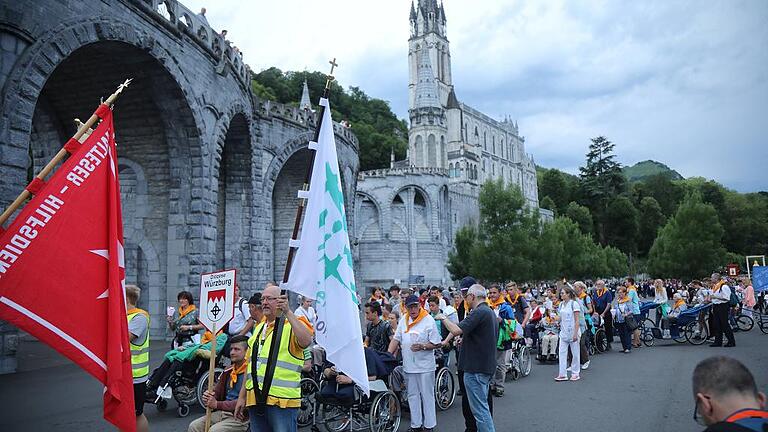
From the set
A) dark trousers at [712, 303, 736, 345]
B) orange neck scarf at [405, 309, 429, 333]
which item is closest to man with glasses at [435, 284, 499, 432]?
orange neck scarf at [405, 309, 429, 333]

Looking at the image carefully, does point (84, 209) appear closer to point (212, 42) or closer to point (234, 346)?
point (234, 346)

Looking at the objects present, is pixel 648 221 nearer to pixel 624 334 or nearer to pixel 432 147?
pixel 432 147

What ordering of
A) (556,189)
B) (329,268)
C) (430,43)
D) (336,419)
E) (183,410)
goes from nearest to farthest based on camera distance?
(329,268) → (336,419) → (183,410) → (430,43) → (556,189)

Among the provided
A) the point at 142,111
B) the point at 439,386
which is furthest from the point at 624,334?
the point at 142,111

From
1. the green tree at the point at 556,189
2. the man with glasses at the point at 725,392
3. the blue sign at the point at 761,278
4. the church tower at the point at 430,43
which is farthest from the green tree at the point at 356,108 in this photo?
the man with glasses at the point at 725,392

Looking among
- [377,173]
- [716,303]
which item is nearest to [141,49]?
[716,303]

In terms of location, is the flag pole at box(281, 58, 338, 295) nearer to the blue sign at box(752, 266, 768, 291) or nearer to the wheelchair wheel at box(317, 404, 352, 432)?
the wheelchair wheel at box(317, 404, 352, 432)

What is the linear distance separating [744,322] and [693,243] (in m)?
23.7

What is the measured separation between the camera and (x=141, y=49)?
11.6 metres

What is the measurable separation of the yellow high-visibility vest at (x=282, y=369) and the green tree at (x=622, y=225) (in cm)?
7908

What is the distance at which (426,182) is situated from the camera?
55.0 m

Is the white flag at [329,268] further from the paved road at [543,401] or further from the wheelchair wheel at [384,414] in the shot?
the paved road at [543,401]

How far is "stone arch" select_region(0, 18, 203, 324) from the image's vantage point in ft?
36.1

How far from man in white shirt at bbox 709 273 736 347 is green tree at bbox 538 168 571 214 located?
76.7 metres
